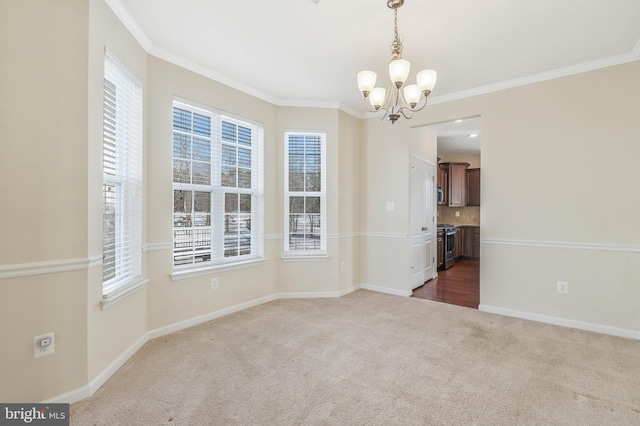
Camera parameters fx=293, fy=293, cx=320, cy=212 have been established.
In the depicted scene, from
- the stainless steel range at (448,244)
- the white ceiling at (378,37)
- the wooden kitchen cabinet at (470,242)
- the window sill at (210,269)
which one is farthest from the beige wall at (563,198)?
the wooden kitchen cabinet at (470,242)

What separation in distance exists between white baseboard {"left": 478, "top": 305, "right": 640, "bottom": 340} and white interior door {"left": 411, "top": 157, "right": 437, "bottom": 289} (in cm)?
125

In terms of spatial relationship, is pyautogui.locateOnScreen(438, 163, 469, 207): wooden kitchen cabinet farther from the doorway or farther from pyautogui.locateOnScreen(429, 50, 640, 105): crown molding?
pyautogui.locateOnScreen(429, 50, 640, 105): crown molding

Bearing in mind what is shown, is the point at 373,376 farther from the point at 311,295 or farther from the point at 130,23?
the point at 130,23

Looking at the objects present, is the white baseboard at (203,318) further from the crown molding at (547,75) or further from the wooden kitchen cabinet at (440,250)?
the wooden kitchen cabinet at (440,250)

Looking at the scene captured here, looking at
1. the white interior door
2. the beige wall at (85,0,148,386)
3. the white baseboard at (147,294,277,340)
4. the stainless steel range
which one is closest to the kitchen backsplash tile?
the stainless steel range

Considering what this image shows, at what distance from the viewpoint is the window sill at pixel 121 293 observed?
82.8 inches

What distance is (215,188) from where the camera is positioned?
3.38 meters

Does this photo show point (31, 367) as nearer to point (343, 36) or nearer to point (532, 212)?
point (343, 36)

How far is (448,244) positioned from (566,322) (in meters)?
3.31

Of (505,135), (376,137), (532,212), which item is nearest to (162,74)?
(376,137)

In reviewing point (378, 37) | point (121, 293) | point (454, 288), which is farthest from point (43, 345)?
point (454, 288)

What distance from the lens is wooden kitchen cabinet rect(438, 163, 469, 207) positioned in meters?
7.41

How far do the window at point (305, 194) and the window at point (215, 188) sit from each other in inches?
17.5

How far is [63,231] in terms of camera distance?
1.85 metres
